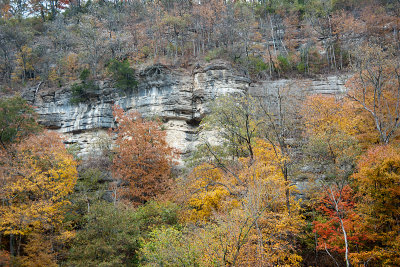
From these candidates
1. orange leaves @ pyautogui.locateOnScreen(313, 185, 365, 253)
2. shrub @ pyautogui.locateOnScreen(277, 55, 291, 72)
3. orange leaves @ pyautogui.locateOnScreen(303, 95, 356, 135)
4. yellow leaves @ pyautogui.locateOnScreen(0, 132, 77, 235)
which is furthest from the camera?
shrub @ pyautogui.locateOnScreen(277, 55, 291, 72)

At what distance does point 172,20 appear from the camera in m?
39.4

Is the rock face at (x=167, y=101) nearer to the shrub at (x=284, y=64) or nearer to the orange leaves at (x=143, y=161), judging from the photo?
the shrub at (x=284, y=64)

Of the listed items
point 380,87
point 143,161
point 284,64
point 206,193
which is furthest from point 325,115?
point 143,161

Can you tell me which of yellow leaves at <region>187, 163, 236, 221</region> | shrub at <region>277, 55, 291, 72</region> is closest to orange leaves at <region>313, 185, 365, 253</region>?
yellow leaves at <region>187, 163, 236, 221</region>

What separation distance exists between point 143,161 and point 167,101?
963 centimetres

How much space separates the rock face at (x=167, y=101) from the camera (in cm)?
3297

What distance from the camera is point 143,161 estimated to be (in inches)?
1048

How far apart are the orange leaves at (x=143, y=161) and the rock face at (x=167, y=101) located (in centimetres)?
392

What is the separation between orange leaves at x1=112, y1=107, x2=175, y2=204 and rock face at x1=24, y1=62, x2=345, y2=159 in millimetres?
3916

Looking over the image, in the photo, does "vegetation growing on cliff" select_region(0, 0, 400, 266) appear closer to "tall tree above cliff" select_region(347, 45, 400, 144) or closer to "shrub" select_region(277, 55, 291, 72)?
"tall tree above cliff" select_region(347, 45, 400, 144)

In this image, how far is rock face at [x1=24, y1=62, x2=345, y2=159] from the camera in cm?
3297

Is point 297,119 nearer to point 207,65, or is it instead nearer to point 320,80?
point 320,80

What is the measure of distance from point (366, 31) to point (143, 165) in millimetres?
33515

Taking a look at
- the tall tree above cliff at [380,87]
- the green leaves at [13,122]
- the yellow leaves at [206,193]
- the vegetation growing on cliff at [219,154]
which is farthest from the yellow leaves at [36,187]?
the tall tree above cliff at [380,87]
